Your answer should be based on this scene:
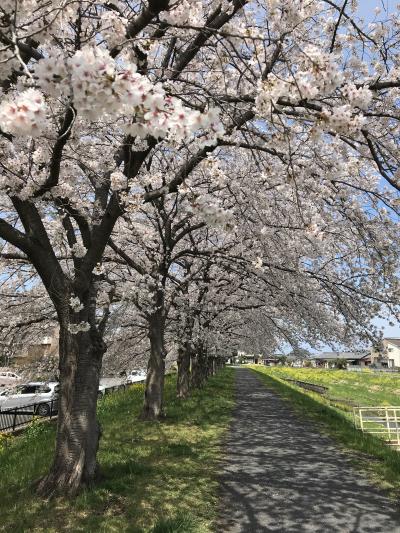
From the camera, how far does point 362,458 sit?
9.27 metres

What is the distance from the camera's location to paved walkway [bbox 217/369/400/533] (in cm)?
563

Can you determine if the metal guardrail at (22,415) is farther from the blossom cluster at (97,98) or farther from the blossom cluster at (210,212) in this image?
the blossom cluster at (97,98)

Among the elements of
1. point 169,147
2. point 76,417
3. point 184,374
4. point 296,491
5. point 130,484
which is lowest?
point 296,491

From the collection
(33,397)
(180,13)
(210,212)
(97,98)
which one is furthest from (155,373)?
(97,98)

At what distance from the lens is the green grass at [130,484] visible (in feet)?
18.0

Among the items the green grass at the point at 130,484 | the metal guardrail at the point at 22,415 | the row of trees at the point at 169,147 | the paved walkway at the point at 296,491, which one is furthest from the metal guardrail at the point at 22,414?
the paved walkway at the point at 296,491

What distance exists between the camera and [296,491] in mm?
6996

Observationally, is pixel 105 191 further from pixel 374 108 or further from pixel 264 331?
pixel 264 331

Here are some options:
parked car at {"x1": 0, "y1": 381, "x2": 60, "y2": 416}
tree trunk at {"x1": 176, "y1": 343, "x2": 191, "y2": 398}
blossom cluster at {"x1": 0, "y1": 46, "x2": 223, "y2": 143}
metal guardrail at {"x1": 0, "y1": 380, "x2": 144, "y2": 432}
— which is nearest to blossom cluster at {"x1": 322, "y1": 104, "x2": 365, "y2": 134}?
blossom cluster at {"x1": 0, "y1": 46, "x2": 223, "y2": 143}

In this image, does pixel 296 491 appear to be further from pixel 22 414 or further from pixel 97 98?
pixel 22 414

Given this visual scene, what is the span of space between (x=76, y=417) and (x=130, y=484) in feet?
4.59

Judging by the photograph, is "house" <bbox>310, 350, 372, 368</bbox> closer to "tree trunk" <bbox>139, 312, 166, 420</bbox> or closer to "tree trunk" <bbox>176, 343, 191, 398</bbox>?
"tree trunk" <bbox>176, 343, 191, 398</bbox>

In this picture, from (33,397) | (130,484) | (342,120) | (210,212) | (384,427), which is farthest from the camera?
(33,397)

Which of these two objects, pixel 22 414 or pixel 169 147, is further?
pixel 22 414
